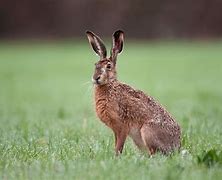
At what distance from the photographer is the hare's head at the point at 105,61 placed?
19.4ft

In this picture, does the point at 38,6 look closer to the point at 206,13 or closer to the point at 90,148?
the point at 206,13

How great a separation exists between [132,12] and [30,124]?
21.1 metres

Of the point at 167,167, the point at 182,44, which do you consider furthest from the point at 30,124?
the point at 182,44

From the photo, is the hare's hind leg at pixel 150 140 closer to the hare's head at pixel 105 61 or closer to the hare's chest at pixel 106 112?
the hare's chest at pixel 106 112

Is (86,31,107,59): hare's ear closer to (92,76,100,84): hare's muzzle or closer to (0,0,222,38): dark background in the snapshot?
(92,76,100,84): hare's muzzle

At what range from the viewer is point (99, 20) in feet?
95.0

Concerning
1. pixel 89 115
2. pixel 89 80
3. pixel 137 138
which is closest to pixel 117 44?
pixel 137 138

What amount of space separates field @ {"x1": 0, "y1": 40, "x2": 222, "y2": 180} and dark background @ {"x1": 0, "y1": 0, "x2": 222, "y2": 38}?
4.48 meters

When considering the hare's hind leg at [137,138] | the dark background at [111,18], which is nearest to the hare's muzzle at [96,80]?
the hare's hind leg at [137,138]

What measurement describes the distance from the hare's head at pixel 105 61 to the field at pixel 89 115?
0.28 meters

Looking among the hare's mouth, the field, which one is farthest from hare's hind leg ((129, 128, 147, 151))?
the hare's mouth

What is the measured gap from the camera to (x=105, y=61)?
19.6ft

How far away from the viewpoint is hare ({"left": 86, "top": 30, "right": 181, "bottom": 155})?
5.69 meters

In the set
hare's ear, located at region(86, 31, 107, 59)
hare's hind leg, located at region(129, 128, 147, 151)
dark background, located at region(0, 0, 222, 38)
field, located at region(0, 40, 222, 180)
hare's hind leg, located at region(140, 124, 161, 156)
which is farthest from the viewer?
dark background, located at region(0, 0, 222, 38)
